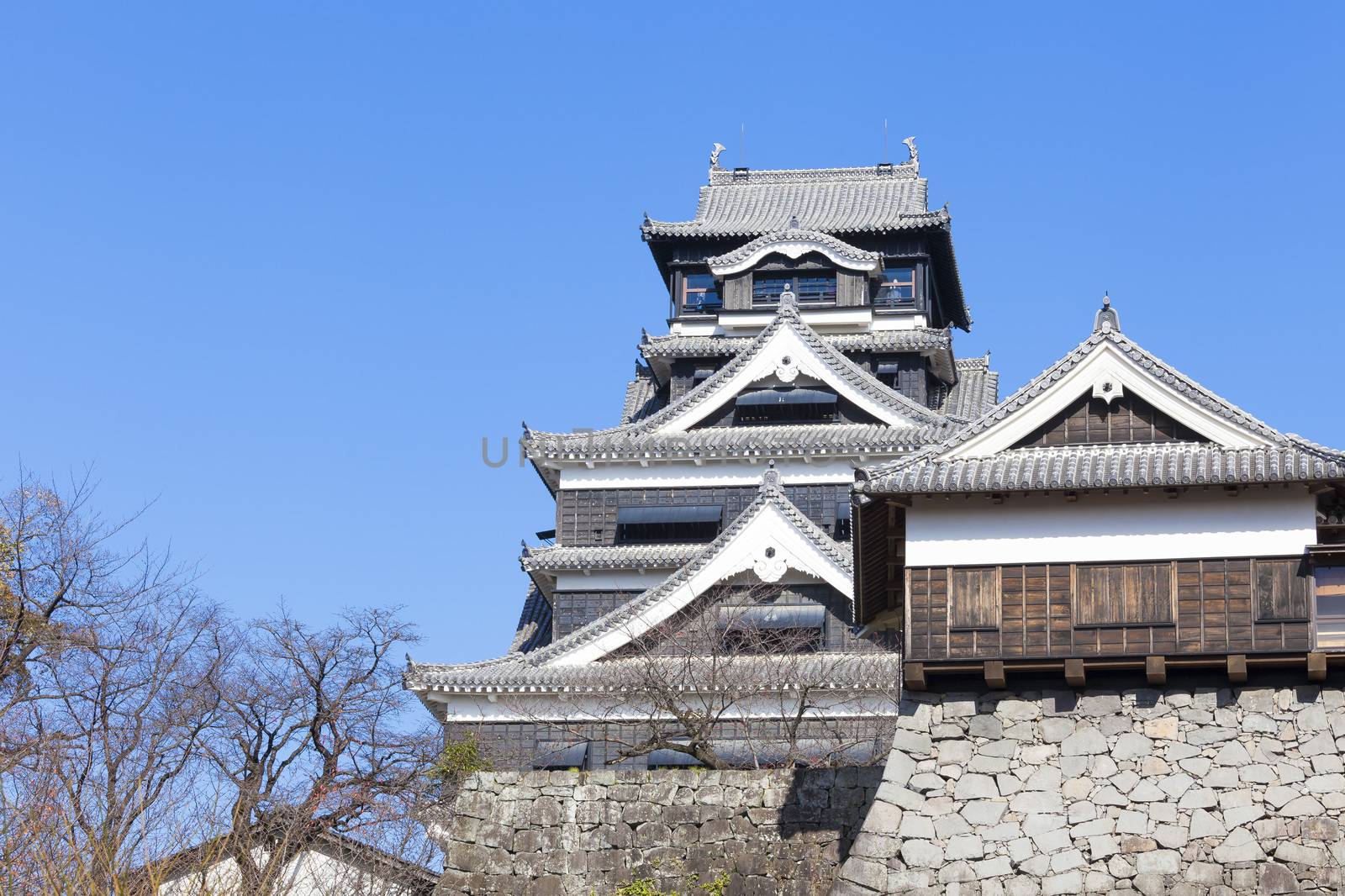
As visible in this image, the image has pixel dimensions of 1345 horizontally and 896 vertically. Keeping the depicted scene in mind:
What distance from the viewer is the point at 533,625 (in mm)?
32375

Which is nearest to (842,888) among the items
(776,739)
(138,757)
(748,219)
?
(138,757)

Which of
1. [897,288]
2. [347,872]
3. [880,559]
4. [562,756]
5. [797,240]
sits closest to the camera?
[880,559]

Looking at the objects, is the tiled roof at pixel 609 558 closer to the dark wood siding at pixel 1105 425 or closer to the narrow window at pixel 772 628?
the narrow window at pixel 772 628

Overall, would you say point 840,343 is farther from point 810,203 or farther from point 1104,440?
point 1104,440

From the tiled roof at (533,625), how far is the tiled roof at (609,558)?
1364 millimetres

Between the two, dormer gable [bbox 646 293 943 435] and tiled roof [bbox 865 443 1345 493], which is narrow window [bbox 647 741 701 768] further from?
tiled roof [bbox 865 443 1345 493]

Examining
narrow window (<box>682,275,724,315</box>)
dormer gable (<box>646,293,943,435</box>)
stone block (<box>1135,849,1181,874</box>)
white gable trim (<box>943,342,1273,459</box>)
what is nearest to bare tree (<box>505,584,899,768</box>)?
dormer gable (<box>646,293,943,435</box>)

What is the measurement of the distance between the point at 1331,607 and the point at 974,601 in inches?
115

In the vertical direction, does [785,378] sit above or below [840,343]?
below

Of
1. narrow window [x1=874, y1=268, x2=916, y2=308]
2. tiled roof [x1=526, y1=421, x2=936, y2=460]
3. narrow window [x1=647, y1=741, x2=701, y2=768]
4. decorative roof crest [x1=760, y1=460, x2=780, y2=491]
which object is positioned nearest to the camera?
narrow window [x1=647, y1=741, x2=701, y2=768]

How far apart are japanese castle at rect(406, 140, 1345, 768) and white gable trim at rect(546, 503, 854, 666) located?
0.04 meters

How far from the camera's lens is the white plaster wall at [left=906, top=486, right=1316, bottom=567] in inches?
690

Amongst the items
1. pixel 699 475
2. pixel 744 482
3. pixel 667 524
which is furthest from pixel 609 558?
pixel 744 482

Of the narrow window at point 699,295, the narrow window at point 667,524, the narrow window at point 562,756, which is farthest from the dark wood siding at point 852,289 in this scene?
the narrow window at point 562,756
